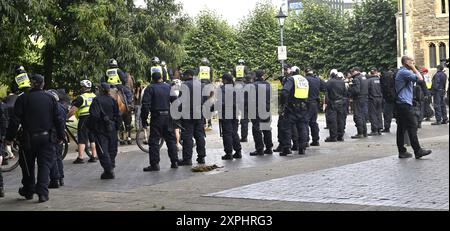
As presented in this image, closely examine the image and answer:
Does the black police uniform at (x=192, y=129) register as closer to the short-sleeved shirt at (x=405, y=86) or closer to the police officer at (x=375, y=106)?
the short-sleeved shirt at (x=405, y=86)

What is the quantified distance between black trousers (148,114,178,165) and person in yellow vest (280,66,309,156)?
300 cm

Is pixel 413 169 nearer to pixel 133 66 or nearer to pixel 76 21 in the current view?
pixel 76 21

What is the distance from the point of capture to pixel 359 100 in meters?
20.9

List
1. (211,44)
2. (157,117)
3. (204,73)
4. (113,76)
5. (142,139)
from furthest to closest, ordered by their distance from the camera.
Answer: (211,44) → (113,76) → (142,139) → (204,73) → (157,117)

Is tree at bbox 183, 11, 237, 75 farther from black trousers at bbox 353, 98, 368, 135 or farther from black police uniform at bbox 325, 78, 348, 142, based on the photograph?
black police uniform at bbox 325, 78, 348, 142

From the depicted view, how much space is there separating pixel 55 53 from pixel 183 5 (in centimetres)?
1155

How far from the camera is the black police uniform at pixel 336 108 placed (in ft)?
63.8

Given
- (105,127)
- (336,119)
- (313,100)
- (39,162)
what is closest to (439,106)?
(336,119)

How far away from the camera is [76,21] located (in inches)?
808

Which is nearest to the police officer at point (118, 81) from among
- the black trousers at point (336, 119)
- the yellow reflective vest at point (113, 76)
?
the yellow reflective vest at point (113, 76)

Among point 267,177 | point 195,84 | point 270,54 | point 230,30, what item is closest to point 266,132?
point 195,84

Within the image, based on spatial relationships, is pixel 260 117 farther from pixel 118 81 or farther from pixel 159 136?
pixel 118 81

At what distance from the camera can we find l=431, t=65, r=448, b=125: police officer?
2394 centimetres

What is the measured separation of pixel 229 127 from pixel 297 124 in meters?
1.69
